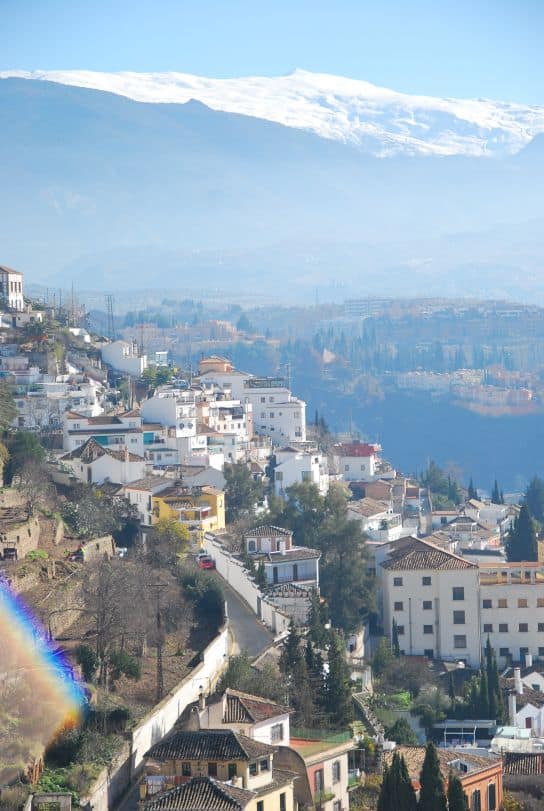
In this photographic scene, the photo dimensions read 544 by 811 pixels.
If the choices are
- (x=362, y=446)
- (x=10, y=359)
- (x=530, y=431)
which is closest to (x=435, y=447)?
(x=530, y=431)

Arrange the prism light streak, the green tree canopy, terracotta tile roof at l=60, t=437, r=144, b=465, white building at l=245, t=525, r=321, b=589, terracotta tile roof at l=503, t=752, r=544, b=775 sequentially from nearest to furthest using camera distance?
the prism light streak
terracotta tile roof at l=503, t=752, r=544, b=775
white building at l=245, t=525, r=321, b=589
terracotta tile roof at l=60, t=437, r=144, b=465
the green tree canopy

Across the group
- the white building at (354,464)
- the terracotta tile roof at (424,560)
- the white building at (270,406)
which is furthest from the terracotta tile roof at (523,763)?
the white building at (270,406)

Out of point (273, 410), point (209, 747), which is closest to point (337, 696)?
point (209, 747)

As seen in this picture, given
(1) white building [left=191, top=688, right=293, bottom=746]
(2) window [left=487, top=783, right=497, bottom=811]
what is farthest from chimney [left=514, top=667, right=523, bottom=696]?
(1) white building [left=191, top=688, right=293, bottom=746]

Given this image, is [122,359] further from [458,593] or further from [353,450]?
[458,593]

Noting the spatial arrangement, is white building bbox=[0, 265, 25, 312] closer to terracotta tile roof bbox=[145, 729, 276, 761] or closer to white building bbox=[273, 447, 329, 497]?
white building bbox=[273, 447, 329, 497]

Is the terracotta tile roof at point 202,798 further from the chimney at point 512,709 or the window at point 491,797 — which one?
the chimney at point 512,709
